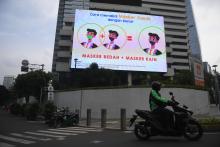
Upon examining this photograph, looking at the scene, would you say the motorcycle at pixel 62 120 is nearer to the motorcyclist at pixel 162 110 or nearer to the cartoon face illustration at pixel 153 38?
the motorcyclist at pixel 162 110

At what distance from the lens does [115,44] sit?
3953 centimetres

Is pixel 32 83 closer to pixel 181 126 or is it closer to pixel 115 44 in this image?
pixel 115 44

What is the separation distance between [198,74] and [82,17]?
24.0 metres

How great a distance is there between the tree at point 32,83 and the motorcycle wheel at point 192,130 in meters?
38.4

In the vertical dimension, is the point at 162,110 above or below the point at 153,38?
below

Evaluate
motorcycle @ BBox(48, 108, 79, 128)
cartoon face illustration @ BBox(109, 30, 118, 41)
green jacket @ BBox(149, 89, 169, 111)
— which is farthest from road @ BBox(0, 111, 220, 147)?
cartoon face illustration @ BBox(109, 30, 118, 41)

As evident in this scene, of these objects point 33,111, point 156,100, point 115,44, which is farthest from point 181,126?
point 115,44

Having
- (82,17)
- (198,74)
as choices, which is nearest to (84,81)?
(82,17)

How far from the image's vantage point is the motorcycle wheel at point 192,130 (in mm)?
7109

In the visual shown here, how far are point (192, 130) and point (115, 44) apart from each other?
32.9 m

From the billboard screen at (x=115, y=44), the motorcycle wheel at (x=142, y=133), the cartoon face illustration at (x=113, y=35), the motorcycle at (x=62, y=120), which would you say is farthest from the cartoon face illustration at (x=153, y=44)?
the motorcycle wheel at (x=142, y=133)

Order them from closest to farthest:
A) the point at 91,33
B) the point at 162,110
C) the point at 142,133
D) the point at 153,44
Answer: the point at 162,110
the point at 142,133
the point at 91,33
the point at 153,44

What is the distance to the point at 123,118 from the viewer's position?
12.8 meters

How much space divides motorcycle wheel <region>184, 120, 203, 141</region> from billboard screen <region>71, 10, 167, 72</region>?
31848 mm
